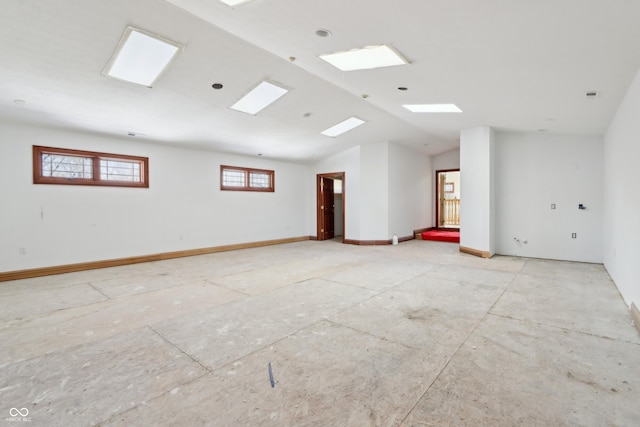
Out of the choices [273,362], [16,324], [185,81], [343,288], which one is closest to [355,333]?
[273,362]

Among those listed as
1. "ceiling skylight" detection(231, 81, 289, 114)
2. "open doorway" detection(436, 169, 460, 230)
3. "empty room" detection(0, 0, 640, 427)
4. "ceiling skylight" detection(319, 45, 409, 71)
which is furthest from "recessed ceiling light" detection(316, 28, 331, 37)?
"open doorway" detection(436, 169, 460, 230)

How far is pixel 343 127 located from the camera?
23.3 ft

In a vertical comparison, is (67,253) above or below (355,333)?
above

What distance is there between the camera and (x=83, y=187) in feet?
18.5

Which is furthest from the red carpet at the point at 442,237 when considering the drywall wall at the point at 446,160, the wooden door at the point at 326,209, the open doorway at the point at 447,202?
the wooden door at the point at 326,209

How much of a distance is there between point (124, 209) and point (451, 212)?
35.4 feet

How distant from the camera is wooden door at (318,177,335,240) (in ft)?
32.2

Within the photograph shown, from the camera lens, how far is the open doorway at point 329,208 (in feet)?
32.0

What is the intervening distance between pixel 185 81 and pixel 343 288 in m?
3.60

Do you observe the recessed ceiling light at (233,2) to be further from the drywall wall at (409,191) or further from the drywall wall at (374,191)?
the drywall wall at (409,191)

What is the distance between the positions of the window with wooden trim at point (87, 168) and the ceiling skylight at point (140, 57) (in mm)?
2544

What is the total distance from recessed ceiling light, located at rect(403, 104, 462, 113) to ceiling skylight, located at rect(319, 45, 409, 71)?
5.93 feet

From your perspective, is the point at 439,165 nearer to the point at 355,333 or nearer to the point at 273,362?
the point at 355,333

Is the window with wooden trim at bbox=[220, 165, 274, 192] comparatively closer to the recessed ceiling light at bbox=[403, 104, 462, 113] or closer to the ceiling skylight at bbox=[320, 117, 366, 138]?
the ceiling skylight at bbox=[320, 117, 366, 138]
